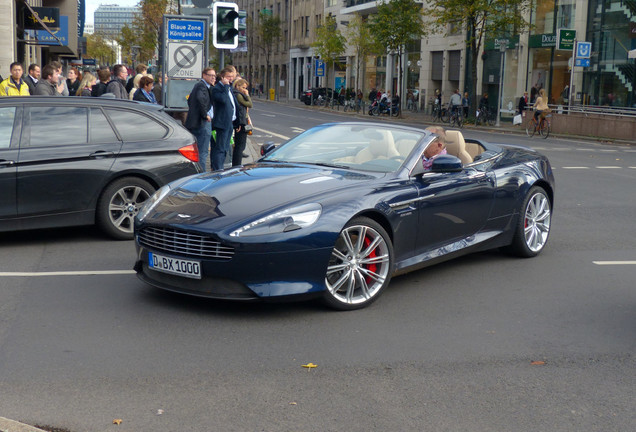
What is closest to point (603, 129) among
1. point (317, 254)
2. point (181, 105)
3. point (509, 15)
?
point (509, 15)

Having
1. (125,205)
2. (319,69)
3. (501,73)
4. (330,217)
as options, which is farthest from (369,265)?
(319,69)

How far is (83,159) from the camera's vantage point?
8.61m

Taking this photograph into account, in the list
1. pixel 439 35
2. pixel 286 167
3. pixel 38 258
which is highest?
pixel 439 35

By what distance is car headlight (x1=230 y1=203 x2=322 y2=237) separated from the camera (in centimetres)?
568

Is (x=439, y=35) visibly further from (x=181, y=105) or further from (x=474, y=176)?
(x=474, y=176)

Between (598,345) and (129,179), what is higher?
(129,179)

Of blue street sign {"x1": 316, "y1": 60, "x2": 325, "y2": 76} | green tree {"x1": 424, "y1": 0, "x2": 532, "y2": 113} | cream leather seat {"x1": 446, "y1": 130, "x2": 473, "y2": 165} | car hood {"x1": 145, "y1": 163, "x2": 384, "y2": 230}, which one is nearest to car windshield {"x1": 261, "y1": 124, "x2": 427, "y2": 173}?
car hood {"x1": 145, "y1": 163, "x2": 384, "y2": 230}

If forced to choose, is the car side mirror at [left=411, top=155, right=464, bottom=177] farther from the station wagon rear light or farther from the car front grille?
the station wagon rear light

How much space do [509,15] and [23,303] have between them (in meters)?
38.5

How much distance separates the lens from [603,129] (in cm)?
3250

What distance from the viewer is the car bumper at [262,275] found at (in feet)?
18.5

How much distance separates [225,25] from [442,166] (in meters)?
9.32

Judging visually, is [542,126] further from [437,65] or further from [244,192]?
[244,192]

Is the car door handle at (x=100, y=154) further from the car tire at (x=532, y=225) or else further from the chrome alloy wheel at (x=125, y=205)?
the car tire at (x=532, y=225)
